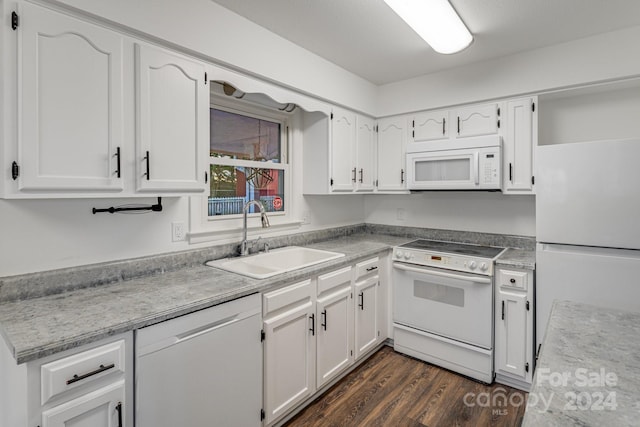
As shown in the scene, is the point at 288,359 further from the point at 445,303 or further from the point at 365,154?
the point at 365,154

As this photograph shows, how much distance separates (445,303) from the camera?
260 centimetres

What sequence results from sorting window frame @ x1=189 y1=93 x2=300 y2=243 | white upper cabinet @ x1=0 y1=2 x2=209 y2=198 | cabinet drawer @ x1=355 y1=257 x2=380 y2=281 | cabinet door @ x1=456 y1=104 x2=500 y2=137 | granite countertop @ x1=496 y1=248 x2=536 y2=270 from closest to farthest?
white upper cabinet @ x1=0 y1=2 x2=209 y2=198
window frame @ x1=189 y1=93 x2=300 y2=243
granite countertop @ x1=496 y1=248 x2=536 y2=270
cabinet drawer @ x1=355 y1=257 x2=380 y2=281
cabinet door @ x1=456 y1=104 x2=500 y2=137

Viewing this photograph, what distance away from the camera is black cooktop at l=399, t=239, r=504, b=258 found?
2590mm

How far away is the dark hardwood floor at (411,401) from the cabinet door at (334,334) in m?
0.16

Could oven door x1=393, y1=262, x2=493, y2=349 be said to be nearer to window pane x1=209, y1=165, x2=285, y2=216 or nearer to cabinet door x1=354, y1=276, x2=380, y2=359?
cabinet door x1=354, y1=276, x2=380, y2=359

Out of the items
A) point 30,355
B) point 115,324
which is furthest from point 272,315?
point 30,355

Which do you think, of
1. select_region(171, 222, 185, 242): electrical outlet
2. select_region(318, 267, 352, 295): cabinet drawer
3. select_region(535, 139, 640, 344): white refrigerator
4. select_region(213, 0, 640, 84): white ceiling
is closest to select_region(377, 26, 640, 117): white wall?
select_region(213, 0, 640, 84): white ceiling

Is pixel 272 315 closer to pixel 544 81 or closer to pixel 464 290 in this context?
pixel 464 290

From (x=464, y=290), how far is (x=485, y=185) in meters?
0.82

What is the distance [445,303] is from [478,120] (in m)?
1.51

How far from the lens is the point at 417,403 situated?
2.20 m

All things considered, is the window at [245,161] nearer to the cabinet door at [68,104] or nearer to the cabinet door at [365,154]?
the cabinet door at [365,154]

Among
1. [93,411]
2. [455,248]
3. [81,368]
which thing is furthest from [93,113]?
[455,248]

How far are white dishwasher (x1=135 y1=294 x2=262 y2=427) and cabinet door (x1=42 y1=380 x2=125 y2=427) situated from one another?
70 mm
